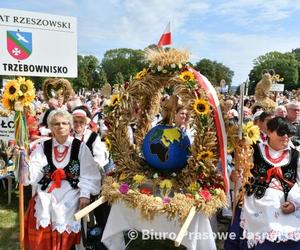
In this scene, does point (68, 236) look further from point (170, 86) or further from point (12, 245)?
point (170, 86)

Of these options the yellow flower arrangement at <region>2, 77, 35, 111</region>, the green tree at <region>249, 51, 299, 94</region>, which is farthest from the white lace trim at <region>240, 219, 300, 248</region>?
the green tree at <region>249, 51, 299, 94</region>

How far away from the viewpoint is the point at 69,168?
12.3 ft

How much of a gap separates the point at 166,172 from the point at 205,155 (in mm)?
517

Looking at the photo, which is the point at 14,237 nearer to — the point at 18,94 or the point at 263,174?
the point at 18,94

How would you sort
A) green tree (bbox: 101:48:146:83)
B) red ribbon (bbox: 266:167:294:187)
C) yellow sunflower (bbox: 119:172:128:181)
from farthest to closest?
green tree (bbox: 101:48:146:83)
yellow sunflower (bbox: 119:172:128:181)
red ribbon (bbox: 266:167:294:187)

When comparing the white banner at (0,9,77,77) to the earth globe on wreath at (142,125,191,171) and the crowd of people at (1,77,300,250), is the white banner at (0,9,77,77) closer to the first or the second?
the crowd of people at (1,77,300,250)

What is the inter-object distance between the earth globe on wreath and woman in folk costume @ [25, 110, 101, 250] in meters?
0.75

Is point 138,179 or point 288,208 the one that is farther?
point 138,179

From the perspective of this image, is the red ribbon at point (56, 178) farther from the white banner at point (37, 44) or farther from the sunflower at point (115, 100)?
the white banner at point (37, 44)

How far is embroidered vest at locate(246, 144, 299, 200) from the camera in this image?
10.6 ft

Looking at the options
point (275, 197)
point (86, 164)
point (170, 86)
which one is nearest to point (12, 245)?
point (86, 164)

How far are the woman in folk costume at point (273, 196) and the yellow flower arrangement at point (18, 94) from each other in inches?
92.5

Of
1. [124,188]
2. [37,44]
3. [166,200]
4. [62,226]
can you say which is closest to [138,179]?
[124,188]

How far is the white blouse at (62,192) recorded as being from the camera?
3.53 metres
